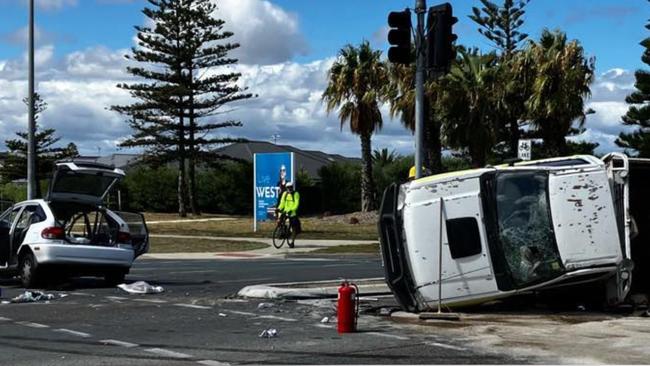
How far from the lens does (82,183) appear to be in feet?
51.7

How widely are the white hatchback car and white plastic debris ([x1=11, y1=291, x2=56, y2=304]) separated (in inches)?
44.4

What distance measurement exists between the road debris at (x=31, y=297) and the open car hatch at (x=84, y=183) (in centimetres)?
206

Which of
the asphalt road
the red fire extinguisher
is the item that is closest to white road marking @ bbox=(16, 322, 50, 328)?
the asphalt road

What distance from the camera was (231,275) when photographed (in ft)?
60.2

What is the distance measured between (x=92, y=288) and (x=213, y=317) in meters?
4.68

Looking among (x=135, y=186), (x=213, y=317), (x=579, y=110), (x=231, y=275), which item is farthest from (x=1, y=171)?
(x=213, y=317)

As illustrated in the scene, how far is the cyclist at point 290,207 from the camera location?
86.0 ft

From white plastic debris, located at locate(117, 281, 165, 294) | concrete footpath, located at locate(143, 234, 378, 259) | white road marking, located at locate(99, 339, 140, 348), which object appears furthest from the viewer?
concrete footpath, located at locate(143, 234, 378, 259)

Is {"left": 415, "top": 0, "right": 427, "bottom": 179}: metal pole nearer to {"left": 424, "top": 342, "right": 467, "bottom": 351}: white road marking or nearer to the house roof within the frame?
{"left": 424, "top": 342, "right": 467, "bottom": 351}: white road marking

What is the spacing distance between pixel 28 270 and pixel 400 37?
288 inches

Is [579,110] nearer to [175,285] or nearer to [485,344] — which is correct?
[175,285]

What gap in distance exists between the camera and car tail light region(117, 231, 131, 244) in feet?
52.9

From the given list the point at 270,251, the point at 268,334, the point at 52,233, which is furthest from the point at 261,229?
the point at 268,334

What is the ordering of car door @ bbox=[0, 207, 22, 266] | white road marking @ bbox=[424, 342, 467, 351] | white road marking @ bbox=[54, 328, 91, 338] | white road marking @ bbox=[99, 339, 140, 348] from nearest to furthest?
white road marking @ bbox=[424, 342, 467, 351] → white road marking @ bbox=[99, 339, 140, 348] → white road marking @ bbox=[54, 328, 91, 338] → car door @ bbox=[0, 207, 22, 266]
